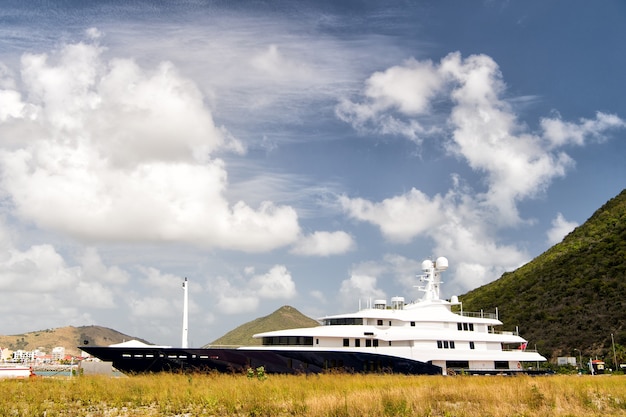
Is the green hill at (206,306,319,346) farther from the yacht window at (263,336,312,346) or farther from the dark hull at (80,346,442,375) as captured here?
the dark hull at (80,346,442,375)

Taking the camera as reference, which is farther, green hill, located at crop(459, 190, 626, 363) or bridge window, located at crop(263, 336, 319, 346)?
green hill, located at crop(459, 190, 626, 363)

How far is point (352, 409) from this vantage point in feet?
54.7

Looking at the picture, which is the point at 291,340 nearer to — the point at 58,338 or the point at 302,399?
the point at 302,399

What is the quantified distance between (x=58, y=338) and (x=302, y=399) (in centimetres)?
16185

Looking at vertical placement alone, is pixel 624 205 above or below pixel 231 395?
above

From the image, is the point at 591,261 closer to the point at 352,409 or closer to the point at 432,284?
the point at 432,284

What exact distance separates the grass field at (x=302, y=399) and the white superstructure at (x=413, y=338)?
411 inches

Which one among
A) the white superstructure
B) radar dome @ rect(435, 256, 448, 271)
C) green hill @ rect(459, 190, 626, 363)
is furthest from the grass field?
green hill @ rect(459, 190, 626, 363)

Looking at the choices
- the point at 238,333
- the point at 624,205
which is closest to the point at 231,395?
the point at 238,333

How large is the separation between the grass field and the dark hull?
877cm

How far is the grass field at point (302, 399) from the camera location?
56.9 ft

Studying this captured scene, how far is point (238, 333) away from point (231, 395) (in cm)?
4772

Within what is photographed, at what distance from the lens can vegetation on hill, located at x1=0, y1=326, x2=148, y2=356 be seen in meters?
156

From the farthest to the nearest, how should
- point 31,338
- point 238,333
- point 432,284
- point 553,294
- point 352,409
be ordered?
point 31,338 → point 553,294 → point 238,333 → point 432,284 → point 352,409
